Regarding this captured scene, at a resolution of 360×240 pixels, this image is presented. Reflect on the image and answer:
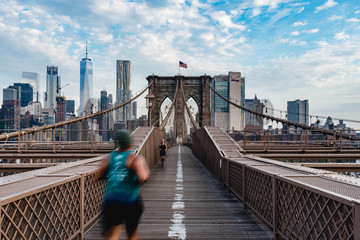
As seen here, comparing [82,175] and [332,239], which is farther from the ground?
[82,175]

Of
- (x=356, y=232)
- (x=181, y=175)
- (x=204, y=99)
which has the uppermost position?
(x=204, y=99)

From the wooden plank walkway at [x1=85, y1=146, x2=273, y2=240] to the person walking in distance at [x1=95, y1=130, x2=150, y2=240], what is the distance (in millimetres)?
1315

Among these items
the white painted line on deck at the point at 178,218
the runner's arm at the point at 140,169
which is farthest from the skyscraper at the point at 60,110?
the runner's arm at the point at 140,169

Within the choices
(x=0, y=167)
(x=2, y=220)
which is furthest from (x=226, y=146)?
(x=0, y=167)

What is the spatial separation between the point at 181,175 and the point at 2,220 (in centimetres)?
845

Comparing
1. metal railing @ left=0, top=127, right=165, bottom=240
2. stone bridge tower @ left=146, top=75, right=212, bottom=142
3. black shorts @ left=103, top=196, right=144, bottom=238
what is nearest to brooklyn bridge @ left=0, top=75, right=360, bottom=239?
metal railing @ left=0, top=127, right=165, bottom=240

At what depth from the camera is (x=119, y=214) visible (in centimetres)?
323

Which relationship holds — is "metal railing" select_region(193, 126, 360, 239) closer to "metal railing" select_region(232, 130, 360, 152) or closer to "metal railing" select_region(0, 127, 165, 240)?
"metal railing" select_region(0, 127, 165, 240)

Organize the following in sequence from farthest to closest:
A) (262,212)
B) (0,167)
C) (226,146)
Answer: (0,167) < (226,146) < (262,212)

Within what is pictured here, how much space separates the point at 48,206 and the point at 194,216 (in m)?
A: 3.07

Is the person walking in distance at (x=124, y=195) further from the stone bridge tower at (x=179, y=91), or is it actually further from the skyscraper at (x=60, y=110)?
the skyscraper at (x=60, y=110)

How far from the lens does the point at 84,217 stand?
4500 millimetres

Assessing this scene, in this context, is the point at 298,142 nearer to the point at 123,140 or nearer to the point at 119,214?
the point at 123,140

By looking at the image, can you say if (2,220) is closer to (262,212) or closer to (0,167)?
(262,212)
